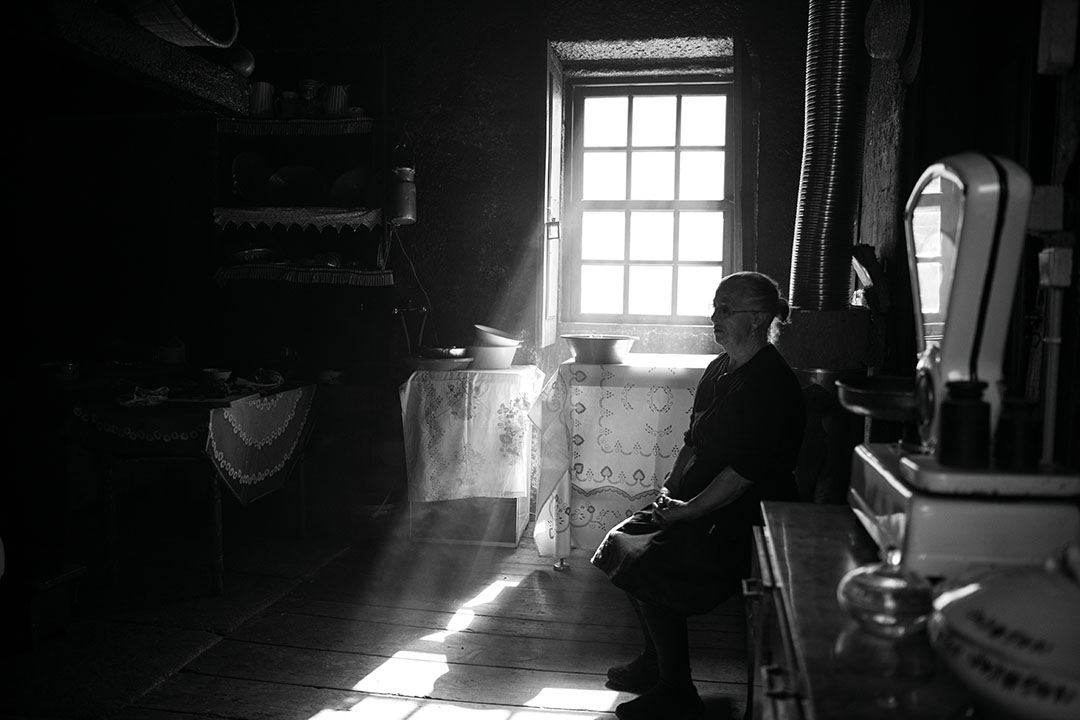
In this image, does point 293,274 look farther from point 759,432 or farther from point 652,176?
point 759,432

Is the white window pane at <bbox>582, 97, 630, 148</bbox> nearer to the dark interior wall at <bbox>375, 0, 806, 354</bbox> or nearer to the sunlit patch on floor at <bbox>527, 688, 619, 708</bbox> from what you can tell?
the dark interior wall at <bbox>375, 0, 806, 354</bbox>

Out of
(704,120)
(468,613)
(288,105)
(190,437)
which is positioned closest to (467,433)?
(468,613)

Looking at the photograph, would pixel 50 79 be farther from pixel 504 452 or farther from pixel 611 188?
pixel 611 188

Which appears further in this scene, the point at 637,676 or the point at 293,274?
the point at 293,274

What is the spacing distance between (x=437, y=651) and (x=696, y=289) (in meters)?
2.51

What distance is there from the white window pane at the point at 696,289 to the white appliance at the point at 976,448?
3.43 metres

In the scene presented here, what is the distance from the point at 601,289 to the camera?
4.77 metres

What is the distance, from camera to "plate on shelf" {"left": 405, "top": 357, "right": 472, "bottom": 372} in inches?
158

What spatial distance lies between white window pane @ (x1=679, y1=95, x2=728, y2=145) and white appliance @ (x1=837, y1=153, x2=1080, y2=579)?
349 cm

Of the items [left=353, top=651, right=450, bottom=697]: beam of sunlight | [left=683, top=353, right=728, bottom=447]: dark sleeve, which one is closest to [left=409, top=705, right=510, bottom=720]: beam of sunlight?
[left=353, top=651, right=450, bottom=697]: beam of sunlight

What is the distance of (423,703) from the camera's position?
2.52 metres

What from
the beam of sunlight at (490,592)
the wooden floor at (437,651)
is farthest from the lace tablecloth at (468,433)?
the beam of sunlight at (490,592)

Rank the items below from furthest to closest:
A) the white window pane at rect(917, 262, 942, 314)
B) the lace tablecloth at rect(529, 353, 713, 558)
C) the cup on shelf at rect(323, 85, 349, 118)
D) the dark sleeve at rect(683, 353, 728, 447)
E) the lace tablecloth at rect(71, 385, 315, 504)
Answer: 1. the cup on shelf at rect(323, 85, 349, 118)
2. the lace tablecloth at rect(529, 353, 713, 558)
3. the lace tablecloth at rect(71, 385, 315, 504)
4. the dark sleeve at rect(683, 353, 728, 447)
5. the white window pane at rect(917, 262, 942, 314)

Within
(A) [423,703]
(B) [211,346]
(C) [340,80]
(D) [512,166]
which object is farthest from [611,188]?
(A) [423,703]
